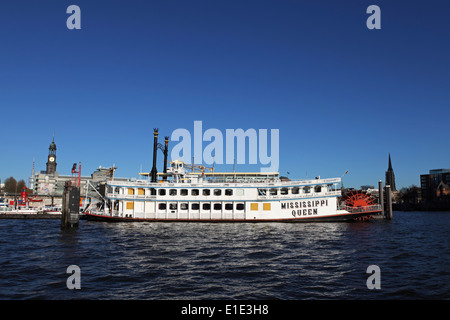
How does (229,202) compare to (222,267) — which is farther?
(229,202)

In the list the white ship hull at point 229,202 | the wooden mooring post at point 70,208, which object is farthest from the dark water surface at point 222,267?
the white ship hull at point 229,202

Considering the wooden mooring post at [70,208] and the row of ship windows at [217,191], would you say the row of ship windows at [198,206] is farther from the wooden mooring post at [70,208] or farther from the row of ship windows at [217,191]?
the wooden mooring post at [70,208]

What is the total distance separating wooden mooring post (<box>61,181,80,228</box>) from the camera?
115ft

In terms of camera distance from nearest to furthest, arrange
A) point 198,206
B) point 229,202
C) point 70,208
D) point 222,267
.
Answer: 1. point 222,267
2. point 70,208
3. point 229,202
4. point 198,206

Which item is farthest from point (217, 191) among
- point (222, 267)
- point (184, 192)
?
point (222, 267)

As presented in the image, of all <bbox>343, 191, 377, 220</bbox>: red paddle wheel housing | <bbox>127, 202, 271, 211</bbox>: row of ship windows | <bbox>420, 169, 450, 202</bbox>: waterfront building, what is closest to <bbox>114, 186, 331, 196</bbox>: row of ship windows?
<bbox>127, 202, 271, 211</bbox>: row of ship windows

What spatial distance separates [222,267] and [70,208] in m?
25.8

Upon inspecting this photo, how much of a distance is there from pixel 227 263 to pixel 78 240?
1549 centimetres

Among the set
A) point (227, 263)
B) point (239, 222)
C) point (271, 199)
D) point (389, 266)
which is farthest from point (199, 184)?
point (389, 266)

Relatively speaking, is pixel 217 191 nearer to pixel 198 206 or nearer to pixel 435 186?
pixel 198 206

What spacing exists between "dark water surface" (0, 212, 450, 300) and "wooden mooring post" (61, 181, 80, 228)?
284 inches

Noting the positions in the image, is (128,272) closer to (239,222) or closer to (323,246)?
(323,246)

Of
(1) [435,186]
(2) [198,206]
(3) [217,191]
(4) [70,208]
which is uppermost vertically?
(1) [435,186]

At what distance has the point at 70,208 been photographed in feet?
117
